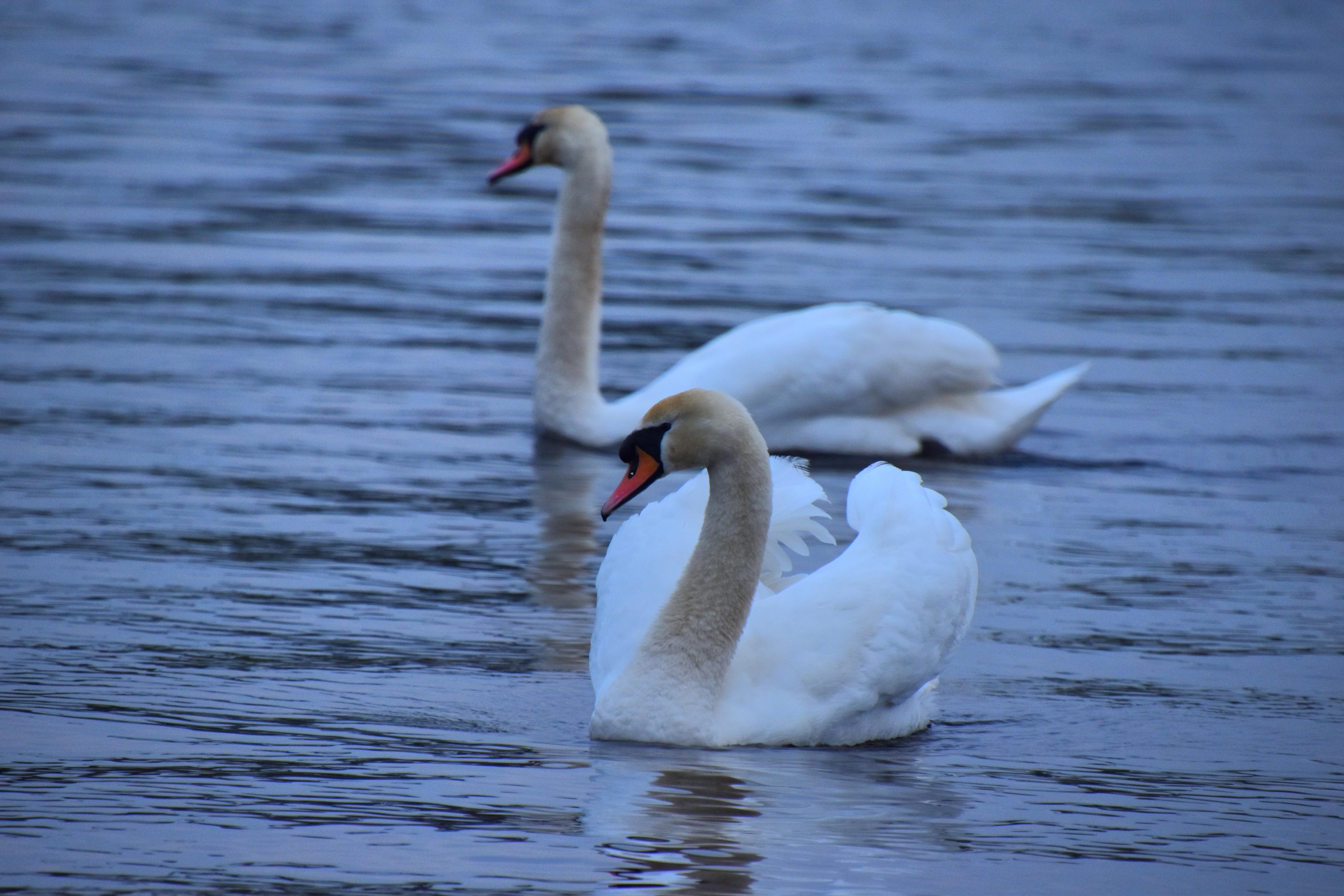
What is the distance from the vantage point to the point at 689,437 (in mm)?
5973

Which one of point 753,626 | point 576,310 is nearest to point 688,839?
point 753,626

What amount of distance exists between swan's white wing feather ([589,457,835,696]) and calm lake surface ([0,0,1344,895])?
241 millimetres

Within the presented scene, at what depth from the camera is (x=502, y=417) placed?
1105 centimetres

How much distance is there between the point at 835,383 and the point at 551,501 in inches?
65.1

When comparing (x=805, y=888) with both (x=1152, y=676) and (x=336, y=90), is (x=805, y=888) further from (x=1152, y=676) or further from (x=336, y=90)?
(x=336, y=90)

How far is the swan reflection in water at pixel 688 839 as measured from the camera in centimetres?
479

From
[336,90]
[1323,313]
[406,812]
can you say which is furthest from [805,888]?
[336,90]

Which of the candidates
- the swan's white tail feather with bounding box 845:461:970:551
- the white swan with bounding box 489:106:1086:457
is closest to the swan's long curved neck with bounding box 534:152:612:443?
the white swan with bounding box 489:106:1086:457

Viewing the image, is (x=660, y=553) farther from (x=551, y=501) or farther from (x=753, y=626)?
(x=551, y=501)

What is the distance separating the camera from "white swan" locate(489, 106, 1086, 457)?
1016cm

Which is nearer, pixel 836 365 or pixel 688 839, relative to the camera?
pixel 688 839

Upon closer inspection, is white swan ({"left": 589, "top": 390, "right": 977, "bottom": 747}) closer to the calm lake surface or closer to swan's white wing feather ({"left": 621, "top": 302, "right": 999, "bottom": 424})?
the calm lake surface

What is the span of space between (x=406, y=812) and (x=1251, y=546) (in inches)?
175

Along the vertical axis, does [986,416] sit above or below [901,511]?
below
